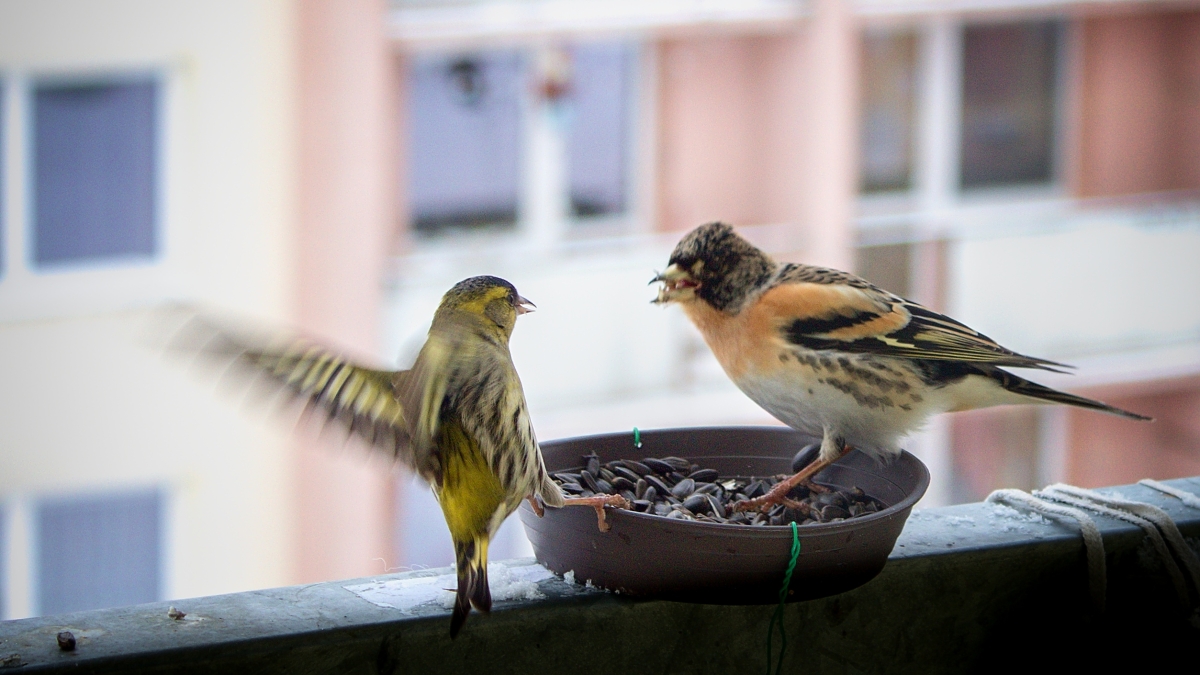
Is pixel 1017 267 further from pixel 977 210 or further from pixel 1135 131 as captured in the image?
pixel 1135 131

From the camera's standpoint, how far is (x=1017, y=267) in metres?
7.92

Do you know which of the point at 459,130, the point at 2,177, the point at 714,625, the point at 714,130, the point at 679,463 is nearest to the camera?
the point at 714,625

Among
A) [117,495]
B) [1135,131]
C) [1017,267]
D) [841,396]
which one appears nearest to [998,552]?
[841,396]

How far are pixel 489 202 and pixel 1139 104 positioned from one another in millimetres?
4371

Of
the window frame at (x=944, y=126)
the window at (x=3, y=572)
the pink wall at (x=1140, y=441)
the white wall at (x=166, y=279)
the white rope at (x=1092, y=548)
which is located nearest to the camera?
the white rope at (x=1092, y=548)

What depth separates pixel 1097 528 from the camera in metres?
1.99

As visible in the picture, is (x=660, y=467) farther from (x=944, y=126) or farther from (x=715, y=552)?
(x=944, y=126)

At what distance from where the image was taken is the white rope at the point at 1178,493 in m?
2.13

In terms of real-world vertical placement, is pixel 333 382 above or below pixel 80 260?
below

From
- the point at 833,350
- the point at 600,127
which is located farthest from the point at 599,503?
the point at 600,127

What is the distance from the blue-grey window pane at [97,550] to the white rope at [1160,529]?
5.77m

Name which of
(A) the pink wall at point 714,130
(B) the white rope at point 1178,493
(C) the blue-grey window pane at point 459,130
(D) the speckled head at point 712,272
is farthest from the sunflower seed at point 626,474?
(A) the pink wall at point 714,130

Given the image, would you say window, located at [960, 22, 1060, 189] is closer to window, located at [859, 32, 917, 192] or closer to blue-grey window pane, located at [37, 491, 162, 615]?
window, located at [859, 32, 917, 192]

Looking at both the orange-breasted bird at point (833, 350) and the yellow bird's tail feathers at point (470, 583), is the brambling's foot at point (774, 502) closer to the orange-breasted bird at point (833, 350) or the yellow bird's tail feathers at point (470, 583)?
the orange-breasted bird at point (833, 350)
